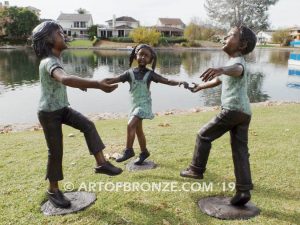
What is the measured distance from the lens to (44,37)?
4.07 m

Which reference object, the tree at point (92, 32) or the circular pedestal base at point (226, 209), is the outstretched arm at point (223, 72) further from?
the tree at point (92, 32)

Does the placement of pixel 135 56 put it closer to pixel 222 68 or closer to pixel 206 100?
pixel 222 68

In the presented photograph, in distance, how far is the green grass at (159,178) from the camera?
4.27 metres

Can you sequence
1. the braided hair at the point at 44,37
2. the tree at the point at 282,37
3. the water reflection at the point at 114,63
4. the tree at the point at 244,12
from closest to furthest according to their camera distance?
the braided hair at the point at 44,37 < the water reflection at the point at 114,63 < the tree at the point at 244,12 < the tree at the point at 282,37

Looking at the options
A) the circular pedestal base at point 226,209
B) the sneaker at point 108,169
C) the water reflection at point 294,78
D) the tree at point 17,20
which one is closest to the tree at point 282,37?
the water reflection at point 294,78

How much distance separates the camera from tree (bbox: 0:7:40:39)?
7006cm

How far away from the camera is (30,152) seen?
6.79 metres

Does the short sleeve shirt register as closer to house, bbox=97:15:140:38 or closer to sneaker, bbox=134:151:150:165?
sneaker, bbox=134:151:150:165

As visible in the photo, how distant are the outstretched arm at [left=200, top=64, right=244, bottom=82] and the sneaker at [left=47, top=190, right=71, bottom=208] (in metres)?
2.44

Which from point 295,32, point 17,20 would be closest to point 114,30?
point 17,20

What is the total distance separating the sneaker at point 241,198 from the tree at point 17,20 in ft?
243

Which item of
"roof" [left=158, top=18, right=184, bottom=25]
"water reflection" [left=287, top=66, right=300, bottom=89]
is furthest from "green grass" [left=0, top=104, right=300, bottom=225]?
"roof" [left=158, top=18, right=184, bottom=25]

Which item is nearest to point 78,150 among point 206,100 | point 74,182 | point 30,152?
point 30,152

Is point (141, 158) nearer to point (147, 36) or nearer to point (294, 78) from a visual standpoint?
point (294, 78)
